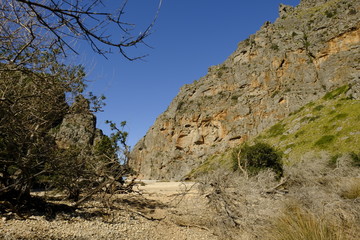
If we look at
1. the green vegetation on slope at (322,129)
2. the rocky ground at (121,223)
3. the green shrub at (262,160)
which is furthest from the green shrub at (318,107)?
the rocky ground at (121,223)

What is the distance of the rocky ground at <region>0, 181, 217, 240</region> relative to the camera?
5.63 m

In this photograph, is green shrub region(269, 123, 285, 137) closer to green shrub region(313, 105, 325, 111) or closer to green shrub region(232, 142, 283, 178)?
green shrub region(313, 105, 325, 111)

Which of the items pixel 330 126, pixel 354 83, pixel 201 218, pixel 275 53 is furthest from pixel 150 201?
pixel 275 53

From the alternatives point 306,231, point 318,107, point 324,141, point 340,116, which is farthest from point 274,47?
point 306,231

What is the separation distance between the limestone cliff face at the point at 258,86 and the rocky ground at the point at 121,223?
34584 mm

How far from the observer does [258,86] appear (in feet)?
146

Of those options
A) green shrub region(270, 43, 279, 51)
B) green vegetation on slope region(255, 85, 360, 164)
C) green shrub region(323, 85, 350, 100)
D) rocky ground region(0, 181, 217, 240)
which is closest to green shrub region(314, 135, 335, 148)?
green vegetation on slope region(255, 85, 360, 164)

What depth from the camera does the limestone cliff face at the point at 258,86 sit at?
122 ft

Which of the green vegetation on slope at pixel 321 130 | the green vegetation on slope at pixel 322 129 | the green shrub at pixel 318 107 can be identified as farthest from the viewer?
the green shrub at pixel 318 107

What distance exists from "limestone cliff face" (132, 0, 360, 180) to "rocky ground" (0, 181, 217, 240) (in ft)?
113

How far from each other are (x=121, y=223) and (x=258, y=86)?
42088 mm

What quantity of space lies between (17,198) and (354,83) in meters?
33.1

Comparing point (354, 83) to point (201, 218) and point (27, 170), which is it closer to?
point (201, 218)

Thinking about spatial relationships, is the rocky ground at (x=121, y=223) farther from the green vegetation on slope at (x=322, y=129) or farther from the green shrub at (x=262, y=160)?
the green vegetation on slope at (x=322, y=129)
